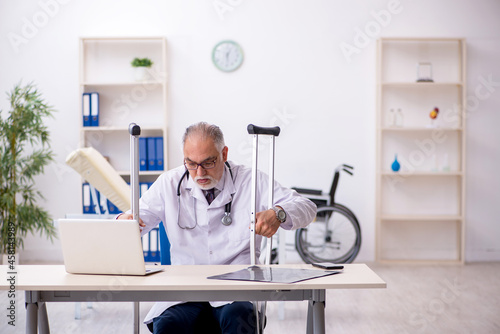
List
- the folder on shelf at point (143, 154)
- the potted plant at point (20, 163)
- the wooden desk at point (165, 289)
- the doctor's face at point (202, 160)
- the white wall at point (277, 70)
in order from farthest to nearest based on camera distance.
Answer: the white wall at point (277, 70), the folder on shelf at point (143, 154), the potted plant at point (20, 163), the doctor's face at point (202, 160), the wooden desk at point (165, 289)

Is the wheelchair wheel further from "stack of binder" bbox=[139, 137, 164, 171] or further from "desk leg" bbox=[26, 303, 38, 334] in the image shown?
"desk leg" bbox=[26, 303, 38, 334]

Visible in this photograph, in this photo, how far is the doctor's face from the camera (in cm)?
222

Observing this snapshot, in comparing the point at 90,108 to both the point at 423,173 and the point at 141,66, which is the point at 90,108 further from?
the point at 423,173

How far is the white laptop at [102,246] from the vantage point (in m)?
1.75

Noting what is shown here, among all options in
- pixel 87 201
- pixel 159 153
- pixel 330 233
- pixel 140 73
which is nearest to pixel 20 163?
pixel 87 201

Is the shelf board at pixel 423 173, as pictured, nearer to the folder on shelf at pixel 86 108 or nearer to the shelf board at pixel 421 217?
the shelf board at pixel 421 217

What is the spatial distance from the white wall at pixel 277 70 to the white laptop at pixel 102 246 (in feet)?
12.2

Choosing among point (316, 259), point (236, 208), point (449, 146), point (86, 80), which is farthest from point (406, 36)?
point (236, 208)

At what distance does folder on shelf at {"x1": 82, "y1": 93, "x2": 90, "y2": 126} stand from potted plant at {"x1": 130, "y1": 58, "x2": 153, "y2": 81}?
480 millimetres

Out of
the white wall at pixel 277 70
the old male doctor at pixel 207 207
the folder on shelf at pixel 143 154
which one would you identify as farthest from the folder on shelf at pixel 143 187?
the old male doctor at pixel 207 207

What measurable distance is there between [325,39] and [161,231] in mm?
3612

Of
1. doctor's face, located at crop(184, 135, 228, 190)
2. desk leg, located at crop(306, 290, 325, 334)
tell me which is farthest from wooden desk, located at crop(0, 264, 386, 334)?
doctor's face, located at crop(184, 135, 228, 190)

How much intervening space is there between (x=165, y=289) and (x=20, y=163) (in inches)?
153

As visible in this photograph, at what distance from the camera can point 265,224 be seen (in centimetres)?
201
